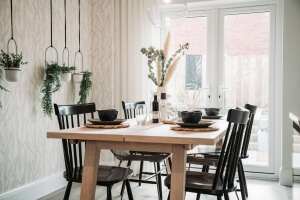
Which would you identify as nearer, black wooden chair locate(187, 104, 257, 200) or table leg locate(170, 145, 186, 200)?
table leg locate(170, 145, 186, 200)

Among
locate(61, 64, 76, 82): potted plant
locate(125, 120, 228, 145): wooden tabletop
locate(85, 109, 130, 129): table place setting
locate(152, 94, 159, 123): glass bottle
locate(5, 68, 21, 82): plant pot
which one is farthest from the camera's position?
locate(61, 64, 76, 82): potted plant

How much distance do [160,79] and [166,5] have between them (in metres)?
0.60

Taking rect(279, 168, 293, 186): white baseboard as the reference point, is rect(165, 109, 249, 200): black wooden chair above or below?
above

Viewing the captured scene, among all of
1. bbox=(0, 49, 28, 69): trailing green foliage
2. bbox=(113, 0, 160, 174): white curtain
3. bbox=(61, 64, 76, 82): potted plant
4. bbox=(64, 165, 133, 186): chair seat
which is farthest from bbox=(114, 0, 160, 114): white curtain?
bbox=(64, 165, 133, 186): chair seat

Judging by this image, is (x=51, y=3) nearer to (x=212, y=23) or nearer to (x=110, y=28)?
(x=110, y=28)

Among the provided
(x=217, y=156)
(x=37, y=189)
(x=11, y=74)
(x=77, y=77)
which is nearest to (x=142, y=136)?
(x=217, y=156)

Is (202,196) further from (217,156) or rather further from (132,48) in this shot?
(132,48)

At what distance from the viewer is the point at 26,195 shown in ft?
9.66

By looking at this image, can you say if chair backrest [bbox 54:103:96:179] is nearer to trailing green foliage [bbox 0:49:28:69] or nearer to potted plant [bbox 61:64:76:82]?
trailing green foliage [bbox 0:49:28:69]

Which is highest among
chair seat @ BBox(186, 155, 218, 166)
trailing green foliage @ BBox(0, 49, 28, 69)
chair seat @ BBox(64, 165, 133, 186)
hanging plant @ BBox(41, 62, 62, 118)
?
trailing green foliage @ BBox(0, 49, 28, 69)

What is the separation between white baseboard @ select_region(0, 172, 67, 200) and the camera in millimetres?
2799

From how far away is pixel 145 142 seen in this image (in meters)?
1.84

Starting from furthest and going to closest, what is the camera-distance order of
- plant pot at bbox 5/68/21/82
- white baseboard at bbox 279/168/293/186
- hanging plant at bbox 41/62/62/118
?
white baseboard at bbox 279/168/293/186
hanging plant at bbox 41/62/62/118
plant pot at bbox 5/68/21/82

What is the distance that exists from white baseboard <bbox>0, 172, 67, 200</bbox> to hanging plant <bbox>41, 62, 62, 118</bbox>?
2.23 ft
